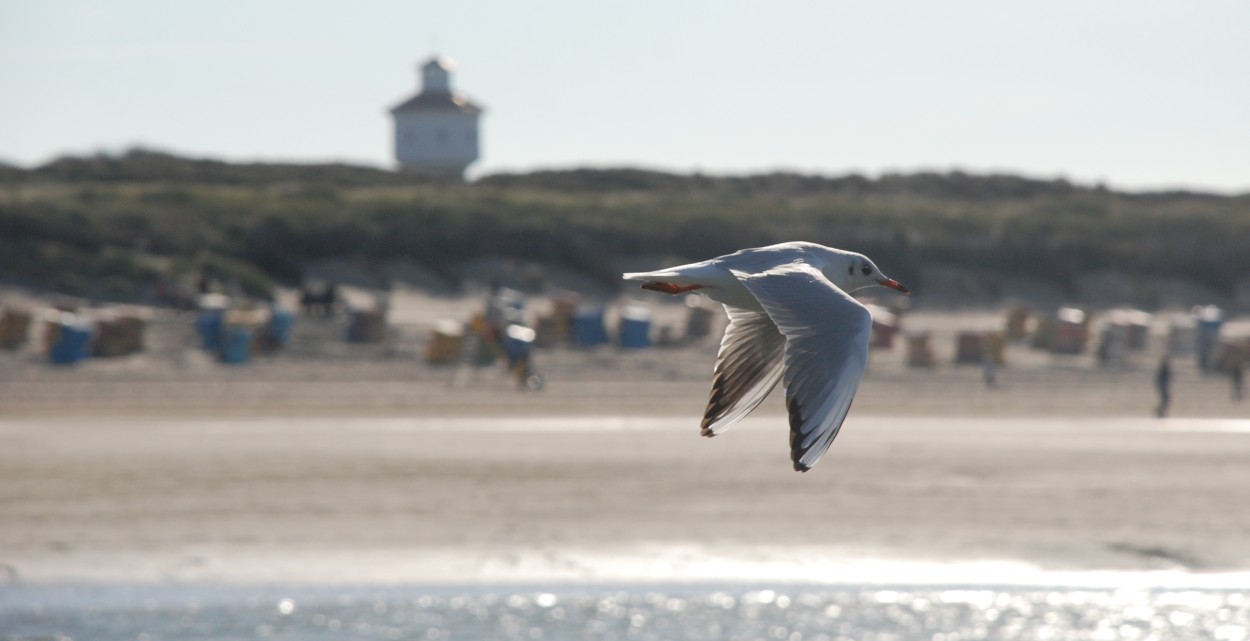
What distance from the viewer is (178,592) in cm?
1612

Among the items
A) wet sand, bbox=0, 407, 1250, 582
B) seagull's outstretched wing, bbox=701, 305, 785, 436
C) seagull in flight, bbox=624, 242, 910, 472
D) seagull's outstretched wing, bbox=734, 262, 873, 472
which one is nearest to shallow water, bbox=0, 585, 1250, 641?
wet sand, bbox=0, 407, 1250, 582

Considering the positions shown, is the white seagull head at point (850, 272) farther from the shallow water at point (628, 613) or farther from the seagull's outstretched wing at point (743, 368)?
the shallow water at point (628, 613)

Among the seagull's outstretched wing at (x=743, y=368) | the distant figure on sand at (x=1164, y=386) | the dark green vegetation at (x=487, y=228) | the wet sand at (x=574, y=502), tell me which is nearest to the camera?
the seagull's outstretched wing at (x=743, y=368)

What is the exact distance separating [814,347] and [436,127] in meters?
72.7

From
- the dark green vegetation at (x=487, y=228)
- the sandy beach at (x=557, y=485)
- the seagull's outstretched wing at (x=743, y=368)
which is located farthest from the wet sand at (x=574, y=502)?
the dark green vegetation at (x=487, y=228)

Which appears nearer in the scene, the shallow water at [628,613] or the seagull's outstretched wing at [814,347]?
the seagull's outstretched wing at [814,347]

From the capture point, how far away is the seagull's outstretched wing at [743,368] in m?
6.67

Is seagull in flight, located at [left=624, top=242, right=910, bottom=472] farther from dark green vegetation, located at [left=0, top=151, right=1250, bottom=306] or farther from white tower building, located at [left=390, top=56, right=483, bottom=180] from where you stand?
white tower building, located at [left=390, top=56, right=483, bottom=180]

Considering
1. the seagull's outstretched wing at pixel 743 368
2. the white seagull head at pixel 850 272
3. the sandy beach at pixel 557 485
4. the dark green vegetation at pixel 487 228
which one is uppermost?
the white seagull head at pixel 850 272

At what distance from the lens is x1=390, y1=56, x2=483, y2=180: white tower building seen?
77375 millimetres

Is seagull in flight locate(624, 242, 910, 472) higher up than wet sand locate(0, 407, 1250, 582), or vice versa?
seagull in flight locate(624, 242, 910, 472)

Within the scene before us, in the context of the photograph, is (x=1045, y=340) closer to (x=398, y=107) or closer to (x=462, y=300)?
(x=462, y=300)

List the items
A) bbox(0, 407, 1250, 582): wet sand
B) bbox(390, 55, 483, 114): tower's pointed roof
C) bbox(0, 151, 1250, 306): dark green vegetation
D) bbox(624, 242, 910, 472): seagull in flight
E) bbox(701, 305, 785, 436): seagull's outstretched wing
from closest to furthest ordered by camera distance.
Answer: bbox(624, 242, 910, 472): seagull in flight
bbox(701, 305, 785, 436): seagull's outstretched wing
bbox(0, 407, 1250, 582): wet sand
bbox(0, 151, 1250, 306): dark green vegetation
bbox(390, 55, 483, 114): tower's pointed roof

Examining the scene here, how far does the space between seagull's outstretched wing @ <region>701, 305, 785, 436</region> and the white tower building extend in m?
70.2
